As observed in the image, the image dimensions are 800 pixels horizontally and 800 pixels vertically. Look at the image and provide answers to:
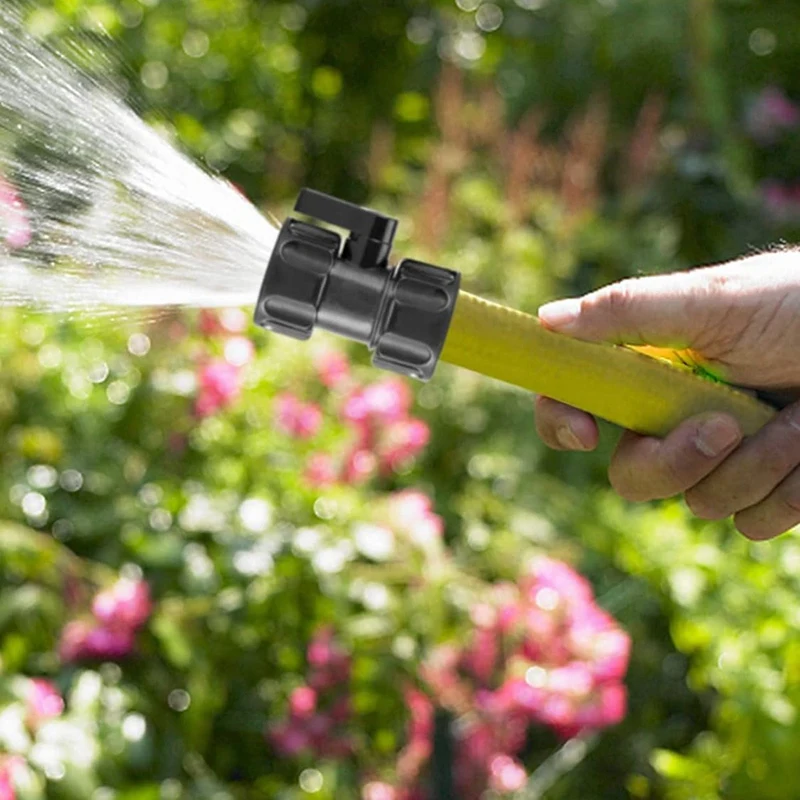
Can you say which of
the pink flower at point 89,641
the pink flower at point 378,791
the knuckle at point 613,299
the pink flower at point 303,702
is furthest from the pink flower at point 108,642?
the knuckle at point 613,299

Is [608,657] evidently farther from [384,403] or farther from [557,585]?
[384,403]

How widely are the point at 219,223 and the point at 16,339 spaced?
1.35 metres

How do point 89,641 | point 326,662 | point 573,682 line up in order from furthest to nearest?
1. point 573,682
2. point 326,662
3. point 89,641

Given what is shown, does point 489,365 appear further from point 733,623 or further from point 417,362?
point 733,623

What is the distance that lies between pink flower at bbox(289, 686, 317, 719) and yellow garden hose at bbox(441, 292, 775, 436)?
1032 mm

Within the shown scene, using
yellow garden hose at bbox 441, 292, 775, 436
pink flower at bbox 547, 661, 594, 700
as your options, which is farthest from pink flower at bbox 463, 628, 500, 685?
yellow garden hose at bbox 441, 292, 775, 436

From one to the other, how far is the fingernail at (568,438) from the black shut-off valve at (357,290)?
10.8 inches

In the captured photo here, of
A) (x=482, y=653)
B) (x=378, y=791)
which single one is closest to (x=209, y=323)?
(x=482, y=653)

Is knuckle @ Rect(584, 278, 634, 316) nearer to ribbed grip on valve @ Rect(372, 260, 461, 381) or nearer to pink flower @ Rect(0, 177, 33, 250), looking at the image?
ribbed grip on valve @ Rect(372, 260, 461, 381)

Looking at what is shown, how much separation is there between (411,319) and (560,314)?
0.56ft

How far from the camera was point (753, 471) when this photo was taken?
1.27m

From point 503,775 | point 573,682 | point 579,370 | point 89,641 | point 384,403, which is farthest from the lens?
point 384,403

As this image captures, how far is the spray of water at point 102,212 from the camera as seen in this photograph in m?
1.06

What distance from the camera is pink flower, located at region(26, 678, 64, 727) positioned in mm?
1714
